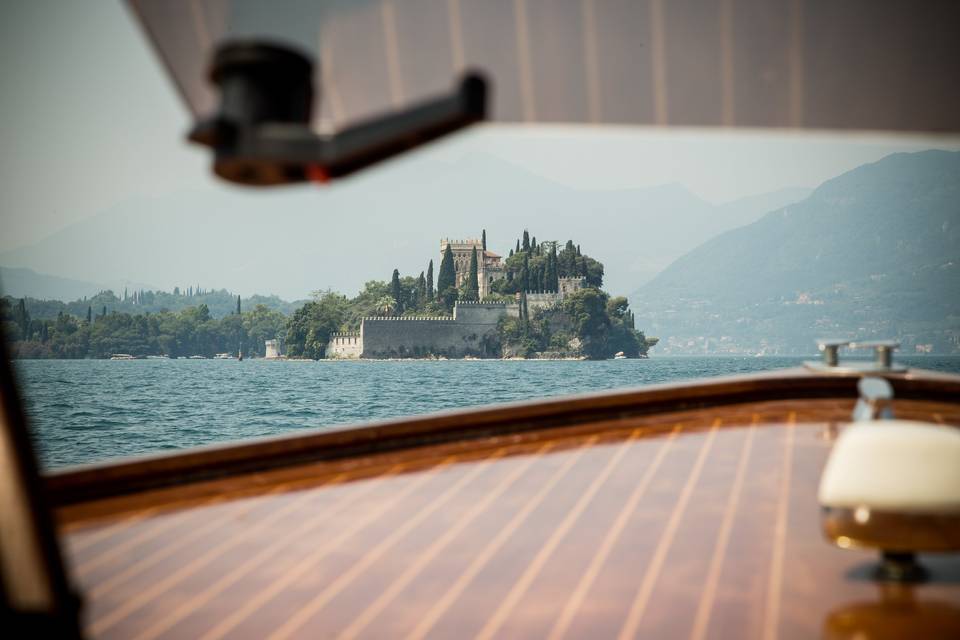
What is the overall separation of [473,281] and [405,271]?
634 centimetres

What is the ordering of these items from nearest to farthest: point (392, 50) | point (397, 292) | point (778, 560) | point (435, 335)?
point (392, 50)
point (778, 560)
point (435, 335)
point (397, 292)

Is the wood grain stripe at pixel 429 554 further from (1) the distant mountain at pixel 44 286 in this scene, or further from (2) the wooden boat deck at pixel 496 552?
(1) the distant mountain at pixel 44 286

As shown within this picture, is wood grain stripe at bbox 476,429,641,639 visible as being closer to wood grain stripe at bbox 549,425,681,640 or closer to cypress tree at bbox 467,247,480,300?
wood grain stripe at bbox 549,425,681,640

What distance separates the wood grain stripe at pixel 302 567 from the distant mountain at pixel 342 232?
63.2 metres

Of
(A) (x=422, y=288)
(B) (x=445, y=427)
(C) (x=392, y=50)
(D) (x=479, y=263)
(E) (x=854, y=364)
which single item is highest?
(D) (x=479, y=263)

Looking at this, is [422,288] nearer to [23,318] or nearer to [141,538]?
[23,318]

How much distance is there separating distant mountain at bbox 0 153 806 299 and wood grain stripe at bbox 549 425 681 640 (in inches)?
2486

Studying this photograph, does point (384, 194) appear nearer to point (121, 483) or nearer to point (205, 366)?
point (205, 366)

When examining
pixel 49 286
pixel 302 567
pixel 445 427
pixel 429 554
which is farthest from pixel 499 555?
pixel 49 286

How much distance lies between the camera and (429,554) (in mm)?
1477

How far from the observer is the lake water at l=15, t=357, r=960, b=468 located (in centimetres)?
2933

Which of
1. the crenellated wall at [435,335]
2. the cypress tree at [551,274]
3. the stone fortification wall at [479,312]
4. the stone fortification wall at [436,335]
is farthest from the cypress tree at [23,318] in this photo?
the cypress tree at [551,274]

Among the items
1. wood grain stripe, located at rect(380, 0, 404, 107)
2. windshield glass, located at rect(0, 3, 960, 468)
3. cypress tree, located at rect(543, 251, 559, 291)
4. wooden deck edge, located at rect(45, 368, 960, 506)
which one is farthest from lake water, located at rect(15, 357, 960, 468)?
wood grain stripe, located at rect(380, 0, 404, 107)

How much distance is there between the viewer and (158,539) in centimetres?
161
